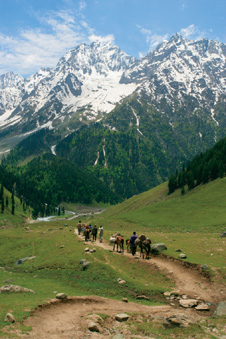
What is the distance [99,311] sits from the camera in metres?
21.0

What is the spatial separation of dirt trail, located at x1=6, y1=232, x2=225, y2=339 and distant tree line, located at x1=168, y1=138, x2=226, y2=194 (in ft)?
302

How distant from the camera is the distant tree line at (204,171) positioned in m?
117

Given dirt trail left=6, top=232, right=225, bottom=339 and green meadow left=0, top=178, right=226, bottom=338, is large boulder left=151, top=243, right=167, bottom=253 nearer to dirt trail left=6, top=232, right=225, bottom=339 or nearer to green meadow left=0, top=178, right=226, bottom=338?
green meadow left=0, top=178, right=226, bottom=338

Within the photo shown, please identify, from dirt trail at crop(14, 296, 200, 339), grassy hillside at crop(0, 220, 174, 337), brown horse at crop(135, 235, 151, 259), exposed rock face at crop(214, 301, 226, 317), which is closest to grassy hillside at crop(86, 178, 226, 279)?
brown horse at crop(135, 235, 151, 259)

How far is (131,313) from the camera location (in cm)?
2067

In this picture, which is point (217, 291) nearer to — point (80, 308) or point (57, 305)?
point (80, 308)

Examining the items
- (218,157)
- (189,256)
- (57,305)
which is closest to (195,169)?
(218,157)

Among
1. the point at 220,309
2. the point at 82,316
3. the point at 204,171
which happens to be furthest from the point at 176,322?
the point at 204,171

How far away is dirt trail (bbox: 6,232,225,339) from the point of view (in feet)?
56.4

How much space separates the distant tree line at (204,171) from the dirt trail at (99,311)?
92200 mm

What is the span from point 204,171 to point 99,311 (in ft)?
357

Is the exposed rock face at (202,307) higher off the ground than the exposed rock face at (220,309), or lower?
lower

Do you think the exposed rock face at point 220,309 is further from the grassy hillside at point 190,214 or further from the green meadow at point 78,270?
the grassy hillside at point 190,214

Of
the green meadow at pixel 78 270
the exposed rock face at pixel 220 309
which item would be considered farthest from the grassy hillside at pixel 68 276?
the exposed rock face at pixel 220 309
